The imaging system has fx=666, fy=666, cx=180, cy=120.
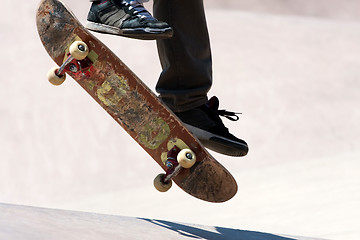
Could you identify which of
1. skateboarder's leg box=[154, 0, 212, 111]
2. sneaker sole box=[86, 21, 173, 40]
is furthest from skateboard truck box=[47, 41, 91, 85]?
skateboarder's leg box=[154, 0, 212, 111]

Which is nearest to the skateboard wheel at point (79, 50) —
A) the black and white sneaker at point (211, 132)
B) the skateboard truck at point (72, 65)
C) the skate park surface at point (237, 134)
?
the skateboard truck at point (72, 65)

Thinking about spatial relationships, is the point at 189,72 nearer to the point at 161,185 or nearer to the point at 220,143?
the point at 220,143

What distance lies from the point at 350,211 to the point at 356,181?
0.83 meters

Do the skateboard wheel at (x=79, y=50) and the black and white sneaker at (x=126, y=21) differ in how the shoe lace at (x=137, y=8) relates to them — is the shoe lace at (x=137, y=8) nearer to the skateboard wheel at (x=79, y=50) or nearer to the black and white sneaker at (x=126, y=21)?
the black and white sneaker at (x=126, y=21)

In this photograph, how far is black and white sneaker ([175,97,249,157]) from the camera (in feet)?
7.00

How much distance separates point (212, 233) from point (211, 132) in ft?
1.06

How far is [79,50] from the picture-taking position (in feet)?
6.45

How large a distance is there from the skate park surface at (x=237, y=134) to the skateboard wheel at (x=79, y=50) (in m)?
1.34

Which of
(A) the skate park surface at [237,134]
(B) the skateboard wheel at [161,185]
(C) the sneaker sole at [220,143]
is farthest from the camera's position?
(A) the skate park surface at [237,134]

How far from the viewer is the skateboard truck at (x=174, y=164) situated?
1976 millimetres

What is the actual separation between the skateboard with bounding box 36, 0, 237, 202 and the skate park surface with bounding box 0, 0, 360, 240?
2.93ft

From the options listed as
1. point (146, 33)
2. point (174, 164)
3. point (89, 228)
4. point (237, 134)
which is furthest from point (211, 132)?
point (237, 134)

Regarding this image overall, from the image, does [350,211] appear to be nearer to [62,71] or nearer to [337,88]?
[62,71]

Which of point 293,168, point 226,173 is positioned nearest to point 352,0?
point 293,168
